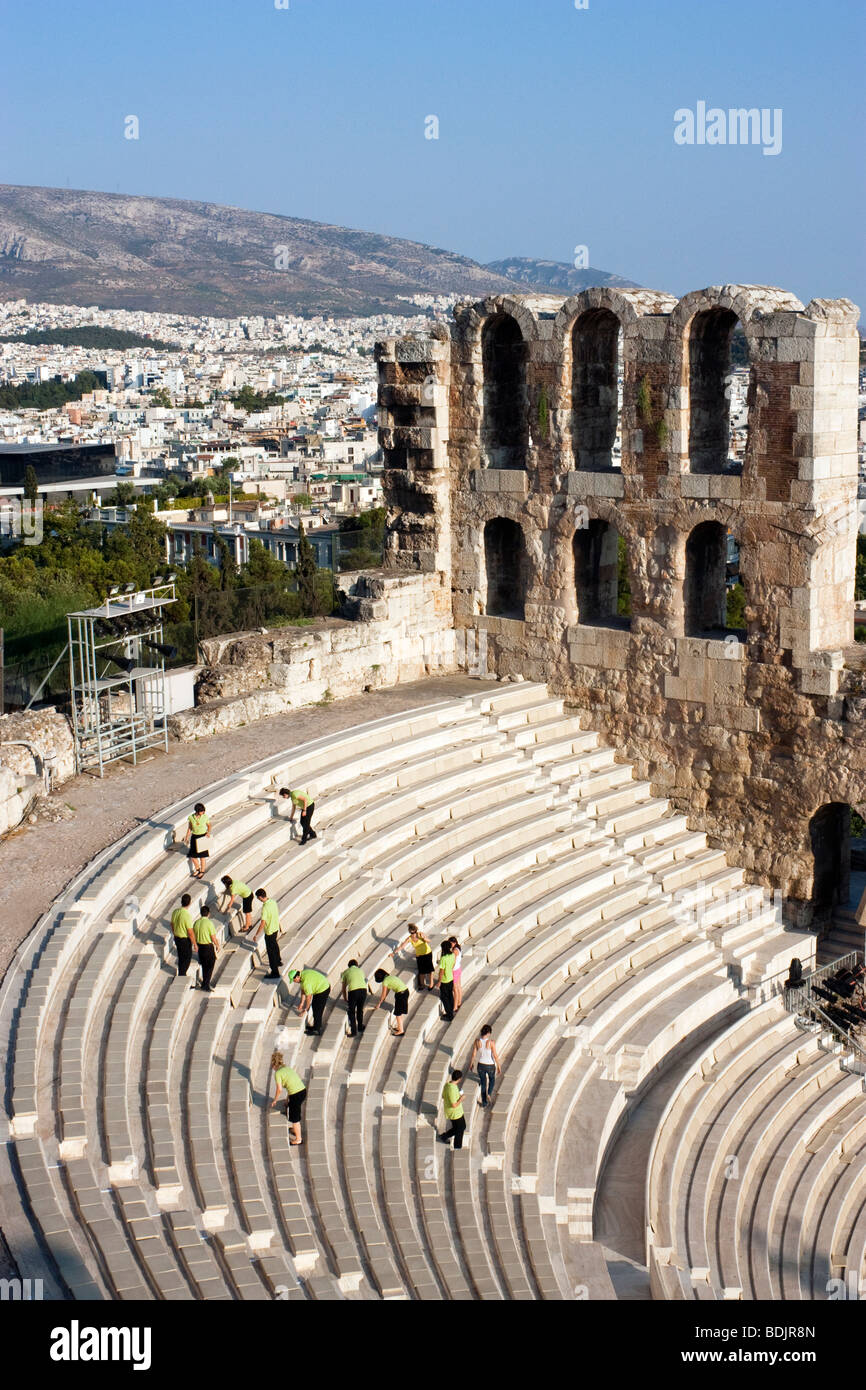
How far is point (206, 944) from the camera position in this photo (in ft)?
42.7

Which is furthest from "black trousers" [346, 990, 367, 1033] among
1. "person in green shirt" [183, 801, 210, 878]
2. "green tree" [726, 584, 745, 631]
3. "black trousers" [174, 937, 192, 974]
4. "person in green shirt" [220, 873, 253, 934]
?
"green tree" [726, 584, 745, 631]

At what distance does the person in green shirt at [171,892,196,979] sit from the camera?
13.2 meters

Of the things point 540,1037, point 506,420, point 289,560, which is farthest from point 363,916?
point 289,560

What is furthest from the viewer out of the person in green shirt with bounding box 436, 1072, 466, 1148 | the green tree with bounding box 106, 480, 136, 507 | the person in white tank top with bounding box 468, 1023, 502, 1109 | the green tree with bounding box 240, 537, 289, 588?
the green tree with bounding box 106, 480, 136, 507

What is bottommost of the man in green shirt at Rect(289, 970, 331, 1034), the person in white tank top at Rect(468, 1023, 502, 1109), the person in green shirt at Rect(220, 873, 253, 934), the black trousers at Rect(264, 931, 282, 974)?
the person in white tank top at Rect(468, 1023, 502, 1109)

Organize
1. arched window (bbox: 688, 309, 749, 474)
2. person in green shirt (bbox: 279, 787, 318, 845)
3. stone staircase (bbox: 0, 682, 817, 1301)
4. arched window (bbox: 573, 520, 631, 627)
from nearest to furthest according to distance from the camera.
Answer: stone staircase (bbox: 0, 682, 817, 1301) → person in green shirt (bbox: 279, 787, 318, 845) → arched window (bbox: 688, 309, 749, 474) → arched window (bbox: 573, 520, 631, 627)

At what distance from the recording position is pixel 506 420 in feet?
70.5

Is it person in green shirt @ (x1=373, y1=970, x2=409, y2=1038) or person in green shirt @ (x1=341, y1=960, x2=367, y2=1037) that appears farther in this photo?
person in green shirt @ (x1=373, y1=970, x2=409, y2=1038)

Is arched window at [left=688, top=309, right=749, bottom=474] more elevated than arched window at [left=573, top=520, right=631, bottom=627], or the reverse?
arched window at [left=688, top=309, right=749, bottom=474]

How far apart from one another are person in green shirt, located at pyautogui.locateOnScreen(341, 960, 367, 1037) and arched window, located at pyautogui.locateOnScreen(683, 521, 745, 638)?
758 cm

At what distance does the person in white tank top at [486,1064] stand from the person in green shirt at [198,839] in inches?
124

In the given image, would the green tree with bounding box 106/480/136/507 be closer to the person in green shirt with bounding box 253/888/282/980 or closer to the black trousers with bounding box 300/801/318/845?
the black trousers with bounding box 300/801/318/845

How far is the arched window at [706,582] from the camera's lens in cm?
1950
